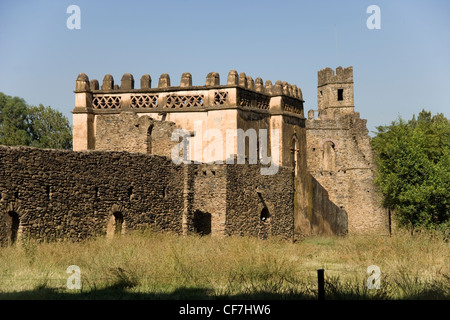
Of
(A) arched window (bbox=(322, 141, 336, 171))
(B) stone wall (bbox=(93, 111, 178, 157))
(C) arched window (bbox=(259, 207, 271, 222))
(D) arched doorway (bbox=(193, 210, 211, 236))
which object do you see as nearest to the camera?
(D) arched doorway (bbox=(193, 210, 211, 236))

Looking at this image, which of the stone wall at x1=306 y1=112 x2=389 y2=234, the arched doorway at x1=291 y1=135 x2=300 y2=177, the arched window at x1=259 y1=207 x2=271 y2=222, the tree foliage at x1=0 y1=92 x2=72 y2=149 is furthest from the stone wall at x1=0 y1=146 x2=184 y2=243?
the tree foliage at x1=0 y1=92 x2=72 y2=149

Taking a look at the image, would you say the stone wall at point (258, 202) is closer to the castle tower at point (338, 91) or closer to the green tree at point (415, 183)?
the green tree at point (415, 183)

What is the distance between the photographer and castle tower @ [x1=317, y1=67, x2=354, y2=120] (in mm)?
67562

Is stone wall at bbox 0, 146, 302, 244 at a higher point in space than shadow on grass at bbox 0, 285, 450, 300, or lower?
higher

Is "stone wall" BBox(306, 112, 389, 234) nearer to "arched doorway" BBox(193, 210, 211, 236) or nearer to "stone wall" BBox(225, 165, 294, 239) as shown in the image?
"stone wall" BBox(225, 165, 294, 239)

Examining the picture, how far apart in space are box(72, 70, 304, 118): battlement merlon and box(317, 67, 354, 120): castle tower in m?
38.8

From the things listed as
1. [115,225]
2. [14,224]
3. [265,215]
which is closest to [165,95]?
[265,215]

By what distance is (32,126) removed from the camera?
55.8 m

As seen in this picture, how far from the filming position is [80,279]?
46.3 feet

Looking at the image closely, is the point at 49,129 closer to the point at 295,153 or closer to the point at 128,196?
the point at 295,153

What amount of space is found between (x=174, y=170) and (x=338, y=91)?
4749 centimetres

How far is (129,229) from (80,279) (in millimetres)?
6821
